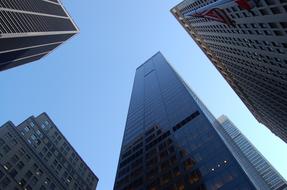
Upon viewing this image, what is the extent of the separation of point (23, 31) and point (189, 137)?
191 ft

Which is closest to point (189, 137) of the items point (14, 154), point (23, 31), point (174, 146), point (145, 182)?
point (174, 146)

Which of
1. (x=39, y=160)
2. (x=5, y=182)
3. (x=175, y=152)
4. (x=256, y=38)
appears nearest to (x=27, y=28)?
(x=39, y=160)

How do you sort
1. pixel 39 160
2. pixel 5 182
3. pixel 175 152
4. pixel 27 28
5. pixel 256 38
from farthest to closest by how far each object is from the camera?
pixel 39 160
pixel 27 28
pixel 5 182
pixel 175 152
pixel 256 38

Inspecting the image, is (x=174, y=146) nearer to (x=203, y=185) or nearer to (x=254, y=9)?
(x=203, y=185)

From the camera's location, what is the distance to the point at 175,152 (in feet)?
271

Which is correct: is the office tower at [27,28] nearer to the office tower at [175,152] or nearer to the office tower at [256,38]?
the office tower at [175,152]

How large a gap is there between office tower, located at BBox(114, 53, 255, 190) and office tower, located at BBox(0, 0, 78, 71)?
1812 inches

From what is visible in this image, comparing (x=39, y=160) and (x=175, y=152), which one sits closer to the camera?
(x=175, y=152)

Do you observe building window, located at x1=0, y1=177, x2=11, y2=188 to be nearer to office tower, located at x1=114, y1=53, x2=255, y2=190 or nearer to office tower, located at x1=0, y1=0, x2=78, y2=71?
office tower, located at x1=114, y1=53, x2=255, y2=190

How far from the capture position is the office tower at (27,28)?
92.8m

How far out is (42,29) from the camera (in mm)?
122688

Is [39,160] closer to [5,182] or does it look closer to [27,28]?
[5,182]

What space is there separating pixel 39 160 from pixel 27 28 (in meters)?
41.2

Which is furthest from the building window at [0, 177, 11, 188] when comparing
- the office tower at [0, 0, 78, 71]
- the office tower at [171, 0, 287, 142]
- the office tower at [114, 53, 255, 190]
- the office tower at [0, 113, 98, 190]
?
the office tower at [171, 0, 287, 142]
